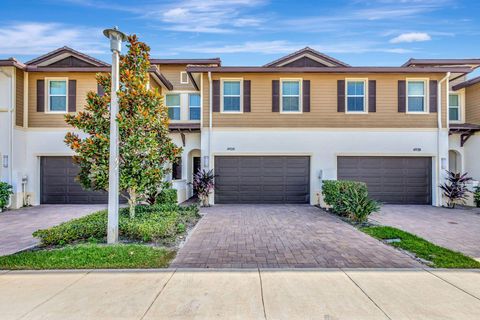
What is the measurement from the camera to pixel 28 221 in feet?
29.9

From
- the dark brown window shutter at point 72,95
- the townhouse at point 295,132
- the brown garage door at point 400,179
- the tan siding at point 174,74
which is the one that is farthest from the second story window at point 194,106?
the brown garage door at point 400,179

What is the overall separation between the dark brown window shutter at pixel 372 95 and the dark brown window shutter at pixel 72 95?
1329cm

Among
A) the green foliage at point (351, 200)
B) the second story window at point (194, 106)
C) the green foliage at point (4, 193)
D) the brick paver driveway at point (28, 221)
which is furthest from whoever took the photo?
the second story window at point (194, 106)

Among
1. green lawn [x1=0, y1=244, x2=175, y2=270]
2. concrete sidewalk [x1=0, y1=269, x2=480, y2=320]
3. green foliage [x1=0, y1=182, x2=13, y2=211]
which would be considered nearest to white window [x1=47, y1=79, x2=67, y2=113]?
green foliage [x1=0, y1=182, x2=13, y2=211]

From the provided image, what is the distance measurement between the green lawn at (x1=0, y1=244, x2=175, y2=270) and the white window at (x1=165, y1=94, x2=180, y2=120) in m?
9.71

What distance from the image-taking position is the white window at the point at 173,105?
14539mm

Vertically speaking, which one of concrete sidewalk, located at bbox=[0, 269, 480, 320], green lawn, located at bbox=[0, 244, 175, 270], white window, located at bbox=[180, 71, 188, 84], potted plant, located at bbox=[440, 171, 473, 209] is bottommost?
concrete sidewalk, located at bbox=[0, 269, 480, 320]

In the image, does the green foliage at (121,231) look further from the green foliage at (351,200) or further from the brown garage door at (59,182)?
the brown garage door at (59,182)

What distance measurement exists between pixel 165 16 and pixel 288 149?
7.88 metres

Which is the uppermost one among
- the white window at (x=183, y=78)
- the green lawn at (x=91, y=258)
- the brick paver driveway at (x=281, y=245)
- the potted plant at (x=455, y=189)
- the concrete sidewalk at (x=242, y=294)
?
the white window at (x=183, y=78)

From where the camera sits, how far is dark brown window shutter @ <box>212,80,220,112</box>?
1241cm

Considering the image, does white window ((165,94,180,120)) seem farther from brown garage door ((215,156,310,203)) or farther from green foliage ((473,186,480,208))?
green foliage ((473,186,480,208))

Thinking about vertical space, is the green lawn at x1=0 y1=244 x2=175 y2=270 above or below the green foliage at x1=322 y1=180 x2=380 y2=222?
below

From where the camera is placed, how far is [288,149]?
487 inches
